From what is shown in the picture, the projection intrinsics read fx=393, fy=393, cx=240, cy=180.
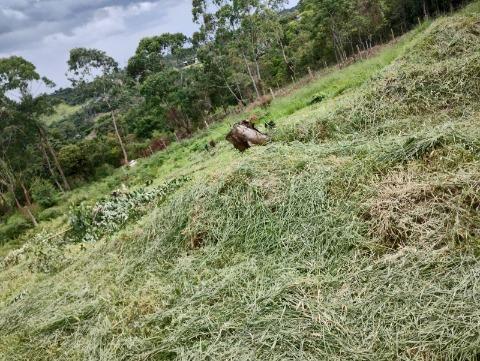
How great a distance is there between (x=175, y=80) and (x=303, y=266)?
2800 cm

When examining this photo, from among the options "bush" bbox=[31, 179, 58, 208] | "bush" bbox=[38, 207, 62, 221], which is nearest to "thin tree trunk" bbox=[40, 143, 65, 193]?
"bush" bbox=[31, 179, 58, 208]

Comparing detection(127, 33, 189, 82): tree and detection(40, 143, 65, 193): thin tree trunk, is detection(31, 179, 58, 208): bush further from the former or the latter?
detection(127, 33, 189, 82): tree

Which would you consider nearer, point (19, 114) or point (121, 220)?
point (121, 220)

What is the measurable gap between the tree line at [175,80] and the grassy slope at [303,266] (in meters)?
19.4

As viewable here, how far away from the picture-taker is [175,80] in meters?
29.1

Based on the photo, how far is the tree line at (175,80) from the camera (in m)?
23.5

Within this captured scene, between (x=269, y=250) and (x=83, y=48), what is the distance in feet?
91.0

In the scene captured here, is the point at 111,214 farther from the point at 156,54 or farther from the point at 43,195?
the point at 156,54

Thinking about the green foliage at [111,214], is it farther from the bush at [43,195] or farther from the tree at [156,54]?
the tree at [156,54]

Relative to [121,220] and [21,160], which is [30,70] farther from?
[121,220]

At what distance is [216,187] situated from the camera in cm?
398

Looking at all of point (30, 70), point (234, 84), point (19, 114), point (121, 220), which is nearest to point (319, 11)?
point (234, 84)

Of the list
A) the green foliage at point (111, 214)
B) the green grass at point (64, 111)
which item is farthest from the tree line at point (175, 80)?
the green grass at point (64, 111)

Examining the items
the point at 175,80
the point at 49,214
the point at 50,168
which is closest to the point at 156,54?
the point at 175,80
